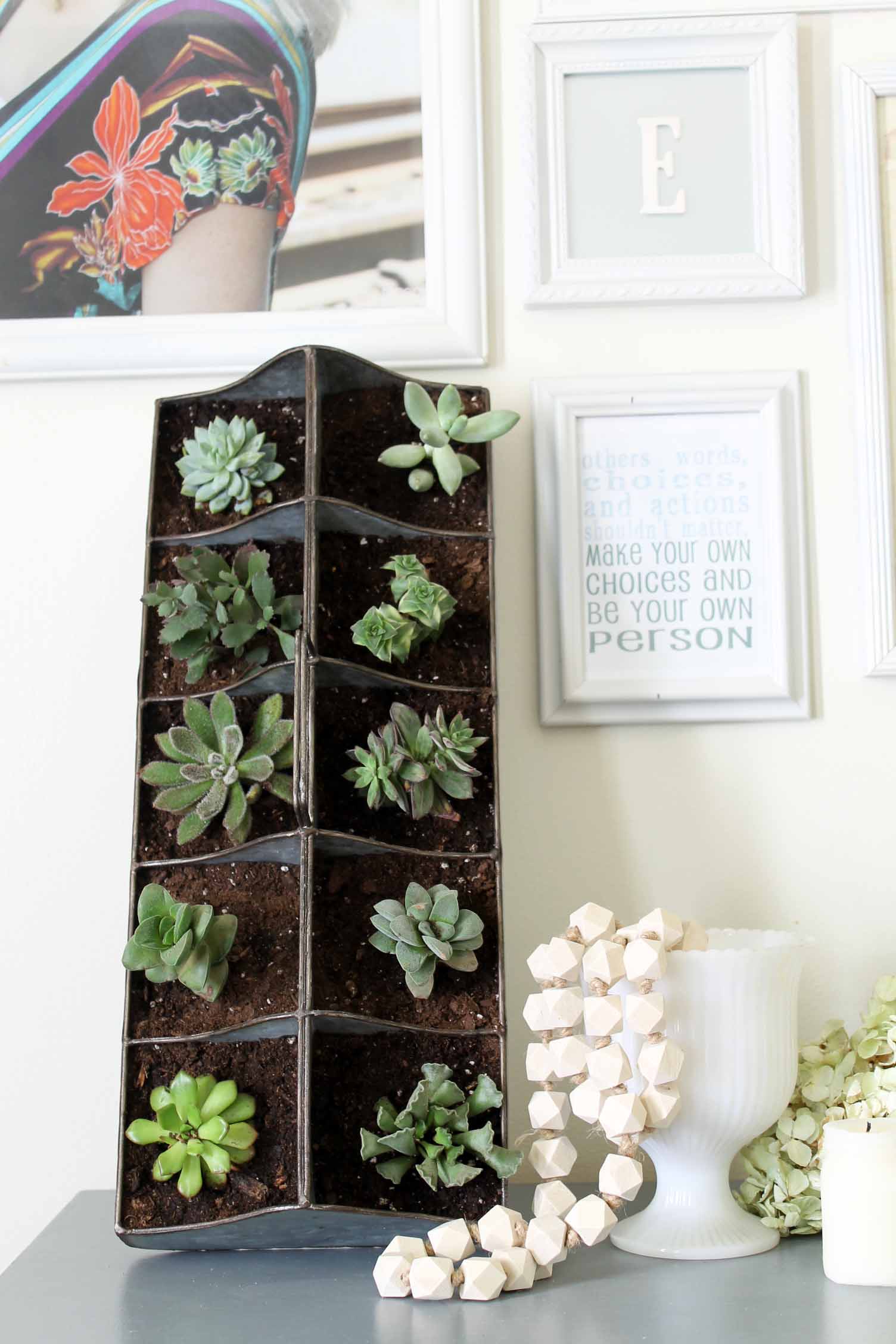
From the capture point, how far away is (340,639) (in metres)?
0.96

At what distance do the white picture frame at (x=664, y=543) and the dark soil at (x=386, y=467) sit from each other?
71 mm

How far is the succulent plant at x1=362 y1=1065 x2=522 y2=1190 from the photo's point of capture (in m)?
0.81

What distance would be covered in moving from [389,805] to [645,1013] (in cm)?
27

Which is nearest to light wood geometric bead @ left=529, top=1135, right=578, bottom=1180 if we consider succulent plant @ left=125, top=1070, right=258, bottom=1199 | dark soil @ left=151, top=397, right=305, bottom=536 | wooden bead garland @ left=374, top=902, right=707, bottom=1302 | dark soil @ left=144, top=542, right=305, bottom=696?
wooden bead garland @ left=374, top=902, right=707, bottom=1302

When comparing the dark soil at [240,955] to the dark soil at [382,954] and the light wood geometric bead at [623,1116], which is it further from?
the light wood geometric bead at [623,1116]

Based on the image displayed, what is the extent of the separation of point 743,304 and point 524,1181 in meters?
0.80

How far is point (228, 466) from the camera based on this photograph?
0.98 meters

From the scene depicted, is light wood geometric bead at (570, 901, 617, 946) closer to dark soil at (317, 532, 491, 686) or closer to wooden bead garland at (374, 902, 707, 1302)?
wooden bead garland at (374, 902, 707, 1302)

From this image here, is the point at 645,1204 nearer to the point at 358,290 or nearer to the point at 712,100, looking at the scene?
the point at 358,290

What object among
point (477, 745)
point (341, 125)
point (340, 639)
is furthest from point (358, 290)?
point (477, 745)

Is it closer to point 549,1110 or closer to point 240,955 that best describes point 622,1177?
point 549,1110

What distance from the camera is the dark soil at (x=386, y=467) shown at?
1.01 m

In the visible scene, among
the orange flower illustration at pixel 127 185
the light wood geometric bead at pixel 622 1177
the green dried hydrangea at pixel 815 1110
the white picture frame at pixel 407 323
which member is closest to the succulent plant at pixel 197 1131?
the light wood geometric bead at pixel 622 1177

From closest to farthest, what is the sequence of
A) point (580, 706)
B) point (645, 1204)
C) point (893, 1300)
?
point (893, 1300)
point (645, 1204)
point (580, 706)
